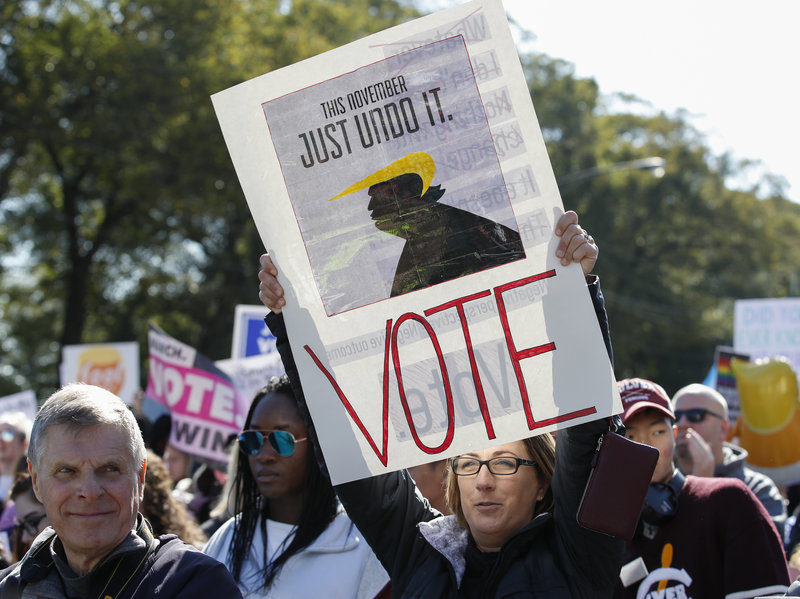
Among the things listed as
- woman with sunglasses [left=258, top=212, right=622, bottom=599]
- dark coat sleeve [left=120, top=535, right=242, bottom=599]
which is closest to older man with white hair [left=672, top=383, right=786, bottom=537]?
woman with sunglasses [left=258, top=212, right=622, bottom=599]

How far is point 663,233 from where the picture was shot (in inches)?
1260

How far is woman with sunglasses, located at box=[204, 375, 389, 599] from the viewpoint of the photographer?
3088 millimetres

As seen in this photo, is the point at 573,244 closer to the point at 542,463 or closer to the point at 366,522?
the point at 542,463

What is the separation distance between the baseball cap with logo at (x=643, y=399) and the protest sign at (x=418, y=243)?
110cm

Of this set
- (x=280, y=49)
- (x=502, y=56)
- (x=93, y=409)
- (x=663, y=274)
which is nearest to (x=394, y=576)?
(x=93, y=409)

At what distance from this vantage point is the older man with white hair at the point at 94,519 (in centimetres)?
223

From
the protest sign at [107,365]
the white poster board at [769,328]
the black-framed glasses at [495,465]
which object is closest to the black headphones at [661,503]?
the black-framed glasses at [495,465]

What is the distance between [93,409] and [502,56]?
137 centimetres

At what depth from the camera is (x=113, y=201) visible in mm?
21969

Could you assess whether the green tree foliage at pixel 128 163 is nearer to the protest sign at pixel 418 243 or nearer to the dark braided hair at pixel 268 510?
the dark braided hair at pixel 268 510

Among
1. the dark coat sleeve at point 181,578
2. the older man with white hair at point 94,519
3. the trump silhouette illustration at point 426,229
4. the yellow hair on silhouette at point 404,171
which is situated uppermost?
the yellow hair on silhouette at point 404,171

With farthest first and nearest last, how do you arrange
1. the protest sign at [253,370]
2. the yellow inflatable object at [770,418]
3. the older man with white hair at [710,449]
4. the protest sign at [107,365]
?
the protest sign at [107,365] → the protest sign at [253,370] → the yellow inflatable object at [770,418] → the older man with white hair at [710,449]

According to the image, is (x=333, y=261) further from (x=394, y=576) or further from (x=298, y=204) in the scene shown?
(x=394, y=576)

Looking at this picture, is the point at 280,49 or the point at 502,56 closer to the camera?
the point at 502,56
